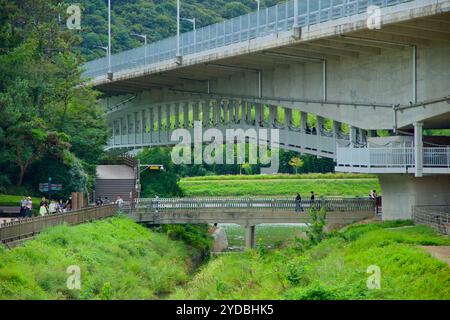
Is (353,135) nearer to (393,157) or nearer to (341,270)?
(393,157)

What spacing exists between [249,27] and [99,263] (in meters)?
15.6

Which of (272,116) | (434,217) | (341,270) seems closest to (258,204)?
(272,116)

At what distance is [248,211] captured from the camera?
54656 millimetres

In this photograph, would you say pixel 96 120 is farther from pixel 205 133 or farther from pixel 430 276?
pixel 430 276

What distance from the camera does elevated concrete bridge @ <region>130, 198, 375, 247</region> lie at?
5353 centimetres

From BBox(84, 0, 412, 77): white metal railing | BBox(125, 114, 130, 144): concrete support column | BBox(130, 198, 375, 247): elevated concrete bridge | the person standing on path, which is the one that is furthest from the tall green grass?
the person standing on path

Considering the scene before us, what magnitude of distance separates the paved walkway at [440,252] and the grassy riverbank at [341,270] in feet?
1.10

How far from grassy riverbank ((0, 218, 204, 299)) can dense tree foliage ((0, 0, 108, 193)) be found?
22.1 feet

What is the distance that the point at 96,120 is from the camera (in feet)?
223

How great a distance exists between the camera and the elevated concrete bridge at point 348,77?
Answer: 42500 millimetres

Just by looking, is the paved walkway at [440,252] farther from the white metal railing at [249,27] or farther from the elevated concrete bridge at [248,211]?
the elevated concrete bridge at [248,211]
